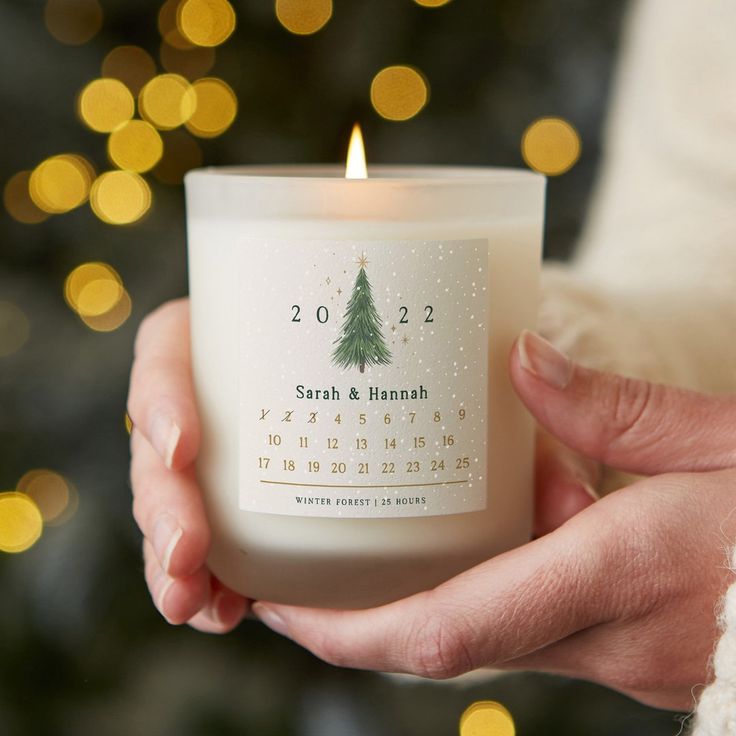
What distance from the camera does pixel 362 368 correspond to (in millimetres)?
510

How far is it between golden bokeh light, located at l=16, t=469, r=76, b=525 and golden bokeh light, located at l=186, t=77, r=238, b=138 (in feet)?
1.44

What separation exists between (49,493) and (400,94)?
0.65 m

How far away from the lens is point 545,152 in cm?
146

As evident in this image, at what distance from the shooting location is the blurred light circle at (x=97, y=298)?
46.3 inches

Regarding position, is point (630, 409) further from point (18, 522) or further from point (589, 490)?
point (18, 522)

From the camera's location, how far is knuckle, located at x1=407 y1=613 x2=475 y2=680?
0.53 metres

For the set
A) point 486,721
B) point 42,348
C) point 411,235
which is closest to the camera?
point 411,235

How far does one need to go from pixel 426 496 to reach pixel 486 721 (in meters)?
0.98

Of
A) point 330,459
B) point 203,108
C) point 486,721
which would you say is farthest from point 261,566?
point 486,721

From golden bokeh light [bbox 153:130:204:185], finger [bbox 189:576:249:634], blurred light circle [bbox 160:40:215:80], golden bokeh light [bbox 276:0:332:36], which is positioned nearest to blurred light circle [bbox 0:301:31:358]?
golden bokeh light [bbox 153:130:204:185]

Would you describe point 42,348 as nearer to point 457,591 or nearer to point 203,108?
point 203,108

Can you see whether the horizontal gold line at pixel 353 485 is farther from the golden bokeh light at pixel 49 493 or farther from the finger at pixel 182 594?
the golden bokeh light at pixel 49 493

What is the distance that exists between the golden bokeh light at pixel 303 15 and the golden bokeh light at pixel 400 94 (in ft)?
0.33

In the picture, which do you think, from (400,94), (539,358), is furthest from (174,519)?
(400,94)
